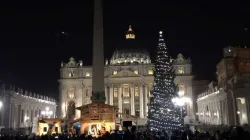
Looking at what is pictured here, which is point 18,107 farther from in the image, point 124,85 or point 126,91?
point 126,91

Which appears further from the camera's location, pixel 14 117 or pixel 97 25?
pixel 14 117

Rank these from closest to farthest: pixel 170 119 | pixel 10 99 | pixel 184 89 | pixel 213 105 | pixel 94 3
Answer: pixel 170 119
pixel 94 3
pixel 10 99
pixel 213 105
pixel 184 89

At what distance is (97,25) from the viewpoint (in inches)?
1340

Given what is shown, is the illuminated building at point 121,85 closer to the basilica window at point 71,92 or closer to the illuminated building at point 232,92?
the basilica window at point 71,92

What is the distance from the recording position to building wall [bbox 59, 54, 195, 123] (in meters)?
94.4

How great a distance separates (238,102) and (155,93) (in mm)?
25538

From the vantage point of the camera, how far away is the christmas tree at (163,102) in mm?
30281

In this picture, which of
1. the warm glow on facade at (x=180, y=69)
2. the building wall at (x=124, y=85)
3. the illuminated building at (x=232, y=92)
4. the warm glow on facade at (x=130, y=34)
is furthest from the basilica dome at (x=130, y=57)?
the illuminated building at (x=232, y=92)

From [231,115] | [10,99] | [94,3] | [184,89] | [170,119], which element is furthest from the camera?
[184,89]

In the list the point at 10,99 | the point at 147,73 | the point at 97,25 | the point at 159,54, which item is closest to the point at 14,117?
the point at 10,99

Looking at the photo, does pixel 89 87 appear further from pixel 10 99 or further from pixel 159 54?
pixel 159 54

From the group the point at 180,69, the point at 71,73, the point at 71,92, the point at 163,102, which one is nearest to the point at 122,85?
the point at 71,92

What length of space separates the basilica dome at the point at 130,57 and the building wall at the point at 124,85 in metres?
14.2

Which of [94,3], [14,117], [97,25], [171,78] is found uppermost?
[94,3]
